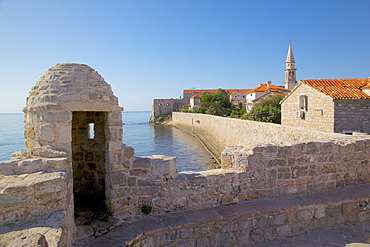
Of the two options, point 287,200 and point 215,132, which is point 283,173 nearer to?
point 287,200

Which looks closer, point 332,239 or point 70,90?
point 70,90

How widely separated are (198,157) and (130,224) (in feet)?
53.3

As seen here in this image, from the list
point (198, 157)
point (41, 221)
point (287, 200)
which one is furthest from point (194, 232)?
point (198, 157)

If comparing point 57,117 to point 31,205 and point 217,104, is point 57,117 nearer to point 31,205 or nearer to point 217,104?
point 31,205

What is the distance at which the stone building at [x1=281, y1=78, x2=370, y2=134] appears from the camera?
1320cm

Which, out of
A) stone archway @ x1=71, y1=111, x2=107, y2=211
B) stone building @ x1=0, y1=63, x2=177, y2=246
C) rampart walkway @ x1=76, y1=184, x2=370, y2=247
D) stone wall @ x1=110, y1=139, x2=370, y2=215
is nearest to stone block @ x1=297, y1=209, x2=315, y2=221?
rampart walkway @ x1=76, y1=184, x2=370, y2=247

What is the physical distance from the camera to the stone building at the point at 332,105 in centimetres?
1320

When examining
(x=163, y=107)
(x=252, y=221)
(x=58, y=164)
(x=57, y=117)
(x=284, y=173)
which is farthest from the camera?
(x=163, y=107)

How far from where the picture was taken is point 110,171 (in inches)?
147

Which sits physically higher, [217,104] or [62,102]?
[217,104]

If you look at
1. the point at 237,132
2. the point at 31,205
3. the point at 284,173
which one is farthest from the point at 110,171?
the point at 237,132

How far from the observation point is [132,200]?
12.3ft

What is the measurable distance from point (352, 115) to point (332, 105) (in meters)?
1.16

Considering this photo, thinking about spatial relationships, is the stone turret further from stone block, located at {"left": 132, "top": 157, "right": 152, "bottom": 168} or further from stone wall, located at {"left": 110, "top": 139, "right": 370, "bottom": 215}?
stone wall, located at {"left": 110, "top": 139, "right": 370, "bottom": 215}
